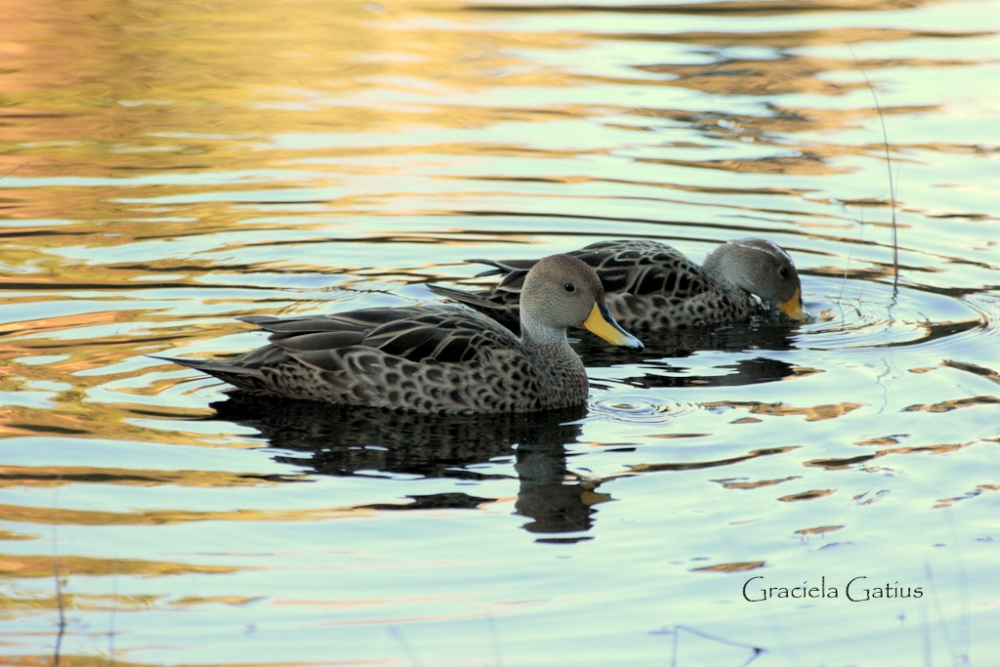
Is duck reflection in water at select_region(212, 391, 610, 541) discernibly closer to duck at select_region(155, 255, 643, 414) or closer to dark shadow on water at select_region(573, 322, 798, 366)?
duck at select_region(155, 255, 643, 414)

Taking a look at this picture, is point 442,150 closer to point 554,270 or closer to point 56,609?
point 554,270

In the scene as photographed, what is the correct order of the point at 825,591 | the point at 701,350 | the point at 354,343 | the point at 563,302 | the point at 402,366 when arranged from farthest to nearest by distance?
the point at 701,350 → the point at 563,302 → the point at 354,343 → the point at 402,366 → the point at 825,591

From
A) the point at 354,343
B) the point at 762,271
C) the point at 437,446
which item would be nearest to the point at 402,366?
the point at 354,343

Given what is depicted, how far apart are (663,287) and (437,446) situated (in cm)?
341

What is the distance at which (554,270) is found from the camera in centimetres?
905

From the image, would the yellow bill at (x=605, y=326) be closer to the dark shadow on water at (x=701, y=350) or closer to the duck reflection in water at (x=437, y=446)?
the dark shadow on water at (x=701, y=350)

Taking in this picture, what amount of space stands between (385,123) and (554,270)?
264 inches

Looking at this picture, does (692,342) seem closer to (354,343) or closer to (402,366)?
(402,366)

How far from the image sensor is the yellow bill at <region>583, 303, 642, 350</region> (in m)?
9.12

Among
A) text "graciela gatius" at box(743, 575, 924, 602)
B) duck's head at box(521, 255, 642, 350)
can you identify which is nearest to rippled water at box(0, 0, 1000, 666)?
text "graciela gatius" at box(743, 575, 924, 602)

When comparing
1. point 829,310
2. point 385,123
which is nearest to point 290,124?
point 385,123

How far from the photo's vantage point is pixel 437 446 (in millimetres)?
7922

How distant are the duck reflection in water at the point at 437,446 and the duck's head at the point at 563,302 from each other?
638 millimetres

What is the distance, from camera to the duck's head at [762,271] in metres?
10.9
